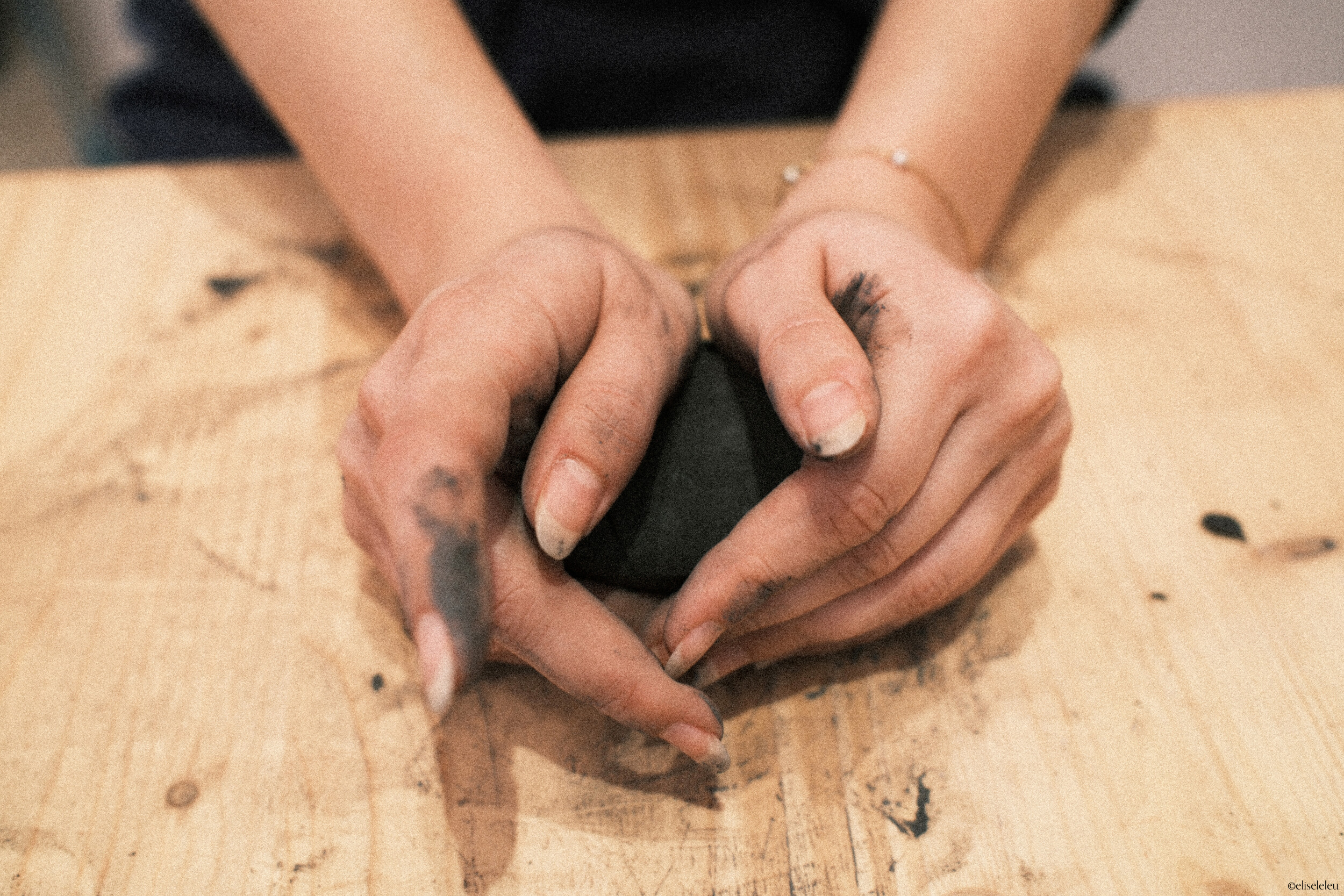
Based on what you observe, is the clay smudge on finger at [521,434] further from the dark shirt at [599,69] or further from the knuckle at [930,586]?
the dark shirt at [599,69]

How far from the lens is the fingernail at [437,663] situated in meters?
0.38

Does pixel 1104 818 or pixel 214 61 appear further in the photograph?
pixel 214 61

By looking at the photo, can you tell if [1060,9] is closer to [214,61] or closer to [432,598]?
[432,598]

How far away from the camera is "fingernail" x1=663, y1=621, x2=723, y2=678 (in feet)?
1.65

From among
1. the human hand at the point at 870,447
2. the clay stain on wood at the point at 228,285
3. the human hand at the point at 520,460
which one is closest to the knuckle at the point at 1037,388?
the human hand at the point at 870,447

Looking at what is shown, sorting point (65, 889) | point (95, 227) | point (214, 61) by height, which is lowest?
point (65, 889)

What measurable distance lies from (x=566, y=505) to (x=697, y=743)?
6.6 inches

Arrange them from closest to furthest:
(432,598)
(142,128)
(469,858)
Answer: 1. (432,598)
2. (469,858)
3. (142,128)

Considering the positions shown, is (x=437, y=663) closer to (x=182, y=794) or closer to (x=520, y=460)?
(x=520, y=460)

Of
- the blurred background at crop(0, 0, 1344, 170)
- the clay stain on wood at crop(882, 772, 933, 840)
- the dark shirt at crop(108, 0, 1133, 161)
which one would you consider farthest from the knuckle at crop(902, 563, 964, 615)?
the blurred background at crop(0, 0, 1344, 170)

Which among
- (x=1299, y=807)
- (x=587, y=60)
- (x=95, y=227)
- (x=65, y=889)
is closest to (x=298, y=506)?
(x=65, y=889)

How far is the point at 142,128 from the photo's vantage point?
951 mm

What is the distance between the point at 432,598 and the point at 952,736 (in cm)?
34

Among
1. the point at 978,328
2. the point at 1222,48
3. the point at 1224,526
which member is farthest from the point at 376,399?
the point at 1222,48
